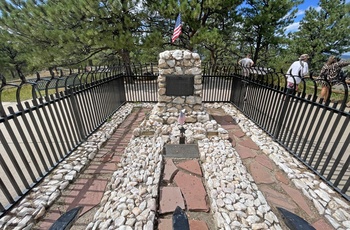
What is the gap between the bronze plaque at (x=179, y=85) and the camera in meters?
4.18

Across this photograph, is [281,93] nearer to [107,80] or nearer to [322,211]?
[322,211]

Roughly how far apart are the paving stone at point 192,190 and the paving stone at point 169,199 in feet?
0.27

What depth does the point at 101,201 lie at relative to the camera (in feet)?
7.20

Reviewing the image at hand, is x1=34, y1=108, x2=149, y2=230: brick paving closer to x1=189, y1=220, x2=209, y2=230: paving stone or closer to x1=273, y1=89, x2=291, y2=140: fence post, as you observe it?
x1=189, y1=220, x2=209, y2=230: paving stone

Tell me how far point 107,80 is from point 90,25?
556 cm

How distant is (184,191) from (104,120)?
3.17 m

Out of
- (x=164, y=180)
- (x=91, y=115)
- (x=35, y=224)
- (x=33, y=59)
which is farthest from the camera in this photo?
(x=33, y=59)

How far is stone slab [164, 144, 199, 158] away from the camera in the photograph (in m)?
3.13

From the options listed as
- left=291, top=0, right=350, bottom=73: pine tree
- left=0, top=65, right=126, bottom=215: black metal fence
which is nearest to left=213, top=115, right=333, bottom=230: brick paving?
left=0, top=65, right=126, bottom=215: black metal fence

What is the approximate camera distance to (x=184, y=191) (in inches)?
91.7

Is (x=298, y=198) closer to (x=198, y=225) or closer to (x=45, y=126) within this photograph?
(x=198, y=225)

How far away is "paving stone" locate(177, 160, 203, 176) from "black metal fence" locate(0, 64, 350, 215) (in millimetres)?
1801

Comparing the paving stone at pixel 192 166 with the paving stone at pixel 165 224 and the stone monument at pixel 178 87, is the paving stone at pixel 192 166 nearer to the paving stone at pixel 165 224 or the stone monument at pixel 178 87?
the paving stone at pixel 165 224

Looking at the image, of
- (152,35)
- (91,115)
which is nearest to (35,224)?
(91,115)
